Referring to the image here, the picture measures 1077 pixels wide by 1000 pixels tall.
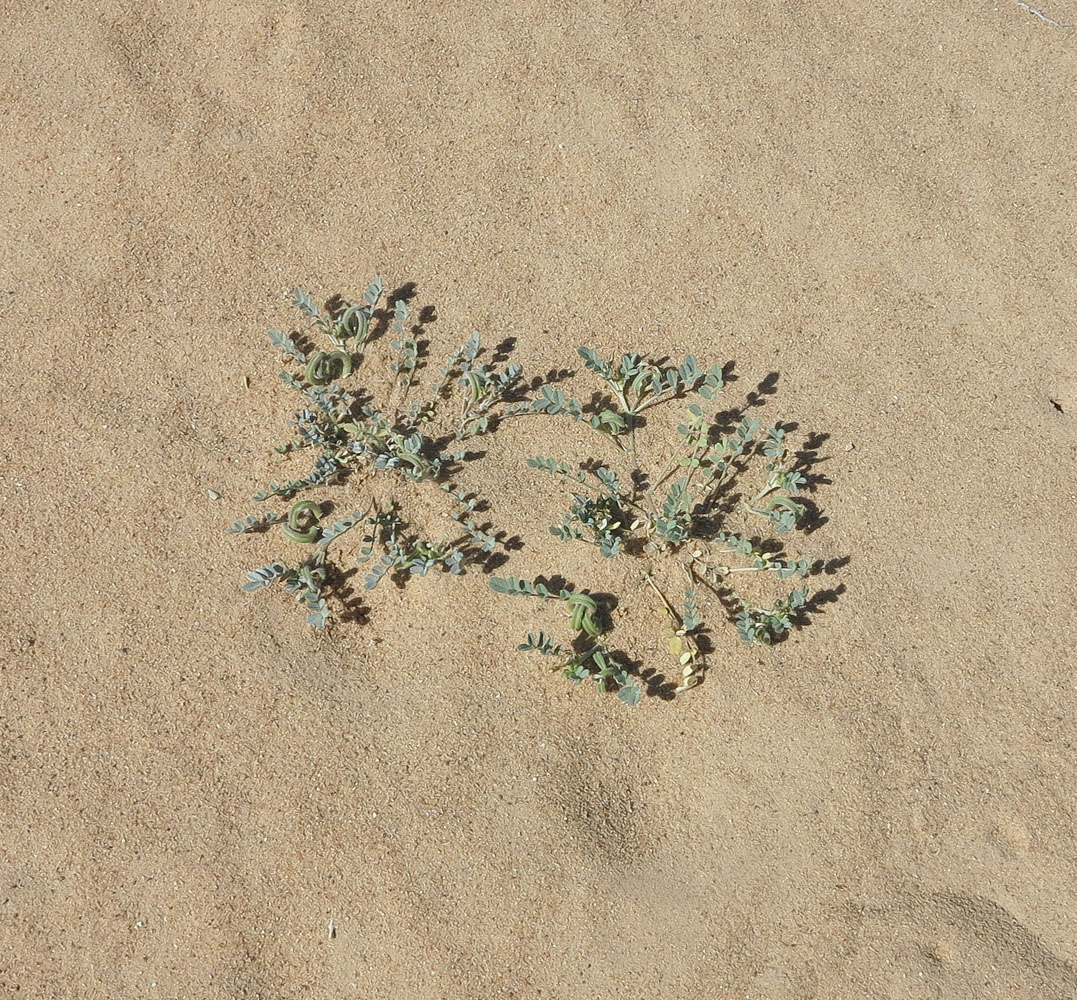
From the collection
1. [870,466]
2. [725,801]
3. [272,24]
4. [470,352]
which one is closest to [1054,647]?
[870,466]

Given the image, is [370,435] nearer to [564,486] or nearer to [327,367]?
[327,367]

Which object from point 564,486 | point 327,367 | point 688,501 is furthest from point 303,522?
point 688,501

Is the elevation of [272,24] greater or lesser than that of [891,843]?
greater

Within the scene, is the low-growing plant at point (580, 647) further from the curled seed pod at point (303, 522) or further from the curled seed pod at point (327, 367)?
the curled seed pod at point (327, 367)

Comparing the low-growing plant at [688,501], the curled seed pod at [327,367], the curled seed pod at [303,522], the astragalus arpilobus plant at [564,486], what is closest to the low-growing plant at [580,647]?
the astragalus arpilobus plant at [564,486]

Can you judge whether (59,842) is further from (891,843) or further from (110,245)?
(891,843)

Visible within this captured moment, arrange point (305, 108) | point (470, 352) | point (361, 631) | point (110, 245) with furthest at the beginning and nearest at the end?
point (305, 108)
point (110, 245)
point (470, 352)
point (361, 631)
